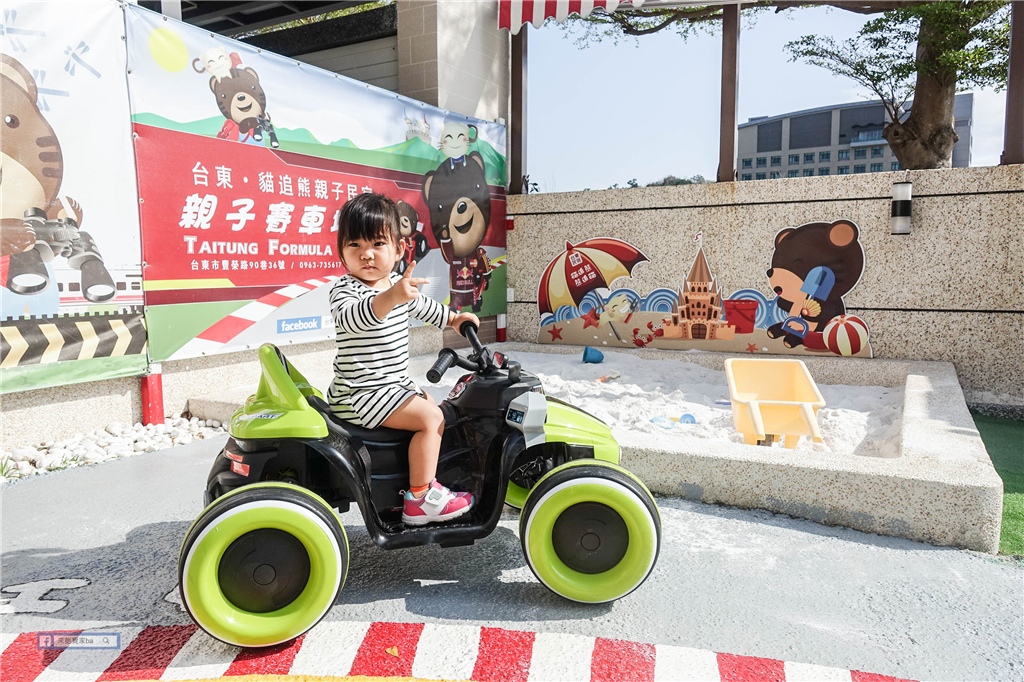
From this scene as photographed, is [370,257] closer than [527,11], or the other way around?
[370,257]

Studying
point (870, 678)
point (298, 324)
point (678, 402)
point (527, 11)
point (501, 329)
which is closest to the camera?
point (870, 678)

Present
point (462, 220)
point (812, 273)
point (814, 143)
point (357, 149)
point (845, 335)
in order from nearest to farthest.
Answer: point (357, 149) → point (845, 335) → point (812, 273) → point (462, 220) → point (814, 143)

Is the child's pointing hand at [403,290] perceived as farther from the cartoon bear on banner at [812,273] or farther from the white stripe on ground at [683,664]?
the cartoon bear on banner at [812,273]

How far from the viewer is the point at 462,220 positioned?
678 centimetres

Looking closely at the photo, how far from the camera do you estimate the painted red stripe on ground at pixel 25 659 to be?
171cm

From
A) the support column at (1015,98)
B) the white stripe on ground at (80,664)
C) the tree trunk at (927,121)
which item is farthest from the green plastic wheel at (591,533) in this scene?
the tree trunk at (927,121)

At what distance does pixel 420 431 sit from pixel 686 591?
1.07 meters

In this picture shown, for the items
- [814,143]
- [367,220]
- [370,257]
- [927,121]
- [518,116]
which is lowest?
[370,257]

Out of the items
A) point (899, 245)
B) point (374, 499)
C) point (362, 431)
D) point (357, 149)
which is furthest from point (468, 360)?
point (899, 245)

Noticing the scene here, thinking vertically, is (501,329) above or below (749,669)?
above

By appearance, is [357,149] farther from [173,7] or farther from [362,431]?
[362,431]

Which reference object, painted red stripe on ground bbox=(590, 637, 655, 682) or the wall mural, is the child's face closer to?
painted red stripe on ground bbox=(590, 637, 655, 682)

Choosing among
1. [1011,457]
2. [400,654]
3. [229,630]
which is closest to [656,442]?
[400,654]

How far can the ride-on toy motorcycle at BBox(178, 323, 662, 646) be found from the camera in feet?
5.97
